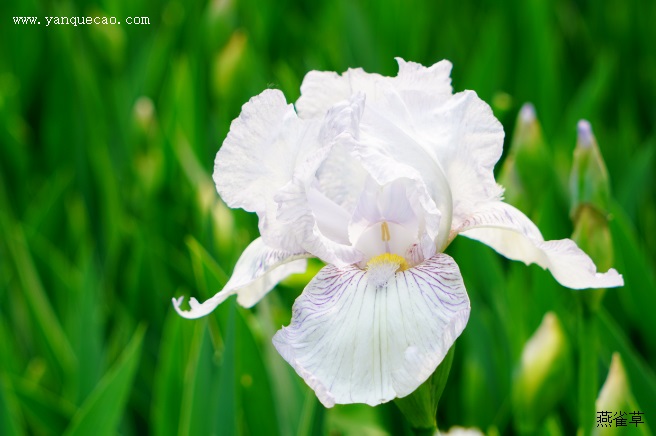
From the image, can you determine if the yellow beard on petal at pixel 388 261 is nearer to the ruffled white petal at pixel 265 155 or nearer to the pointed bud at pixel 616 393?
the ruffled white petal at pixel 265 155

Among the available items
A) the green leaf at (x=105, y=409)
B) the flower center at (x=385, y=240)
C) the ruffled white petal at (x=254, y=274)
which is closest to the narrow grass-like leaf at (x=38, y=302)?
the green leaf at (x=105, y=409)

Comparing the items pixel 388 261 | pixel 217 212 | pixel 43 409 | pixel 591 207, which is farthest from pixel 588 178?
pixel 43 409

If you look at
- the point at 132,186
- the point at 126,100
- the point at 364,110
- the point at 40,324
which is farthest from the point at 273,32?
the point at 364,110

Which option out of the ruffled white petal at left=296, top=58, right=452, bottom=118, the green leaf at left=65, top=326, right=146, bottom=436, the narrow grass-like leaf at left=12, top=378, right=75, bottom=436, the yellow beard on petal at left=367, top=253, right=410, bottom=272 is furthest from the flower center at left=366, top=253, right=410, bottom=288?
the narrow grass-like leaf at left=12, top=378, right=75, bottom=436

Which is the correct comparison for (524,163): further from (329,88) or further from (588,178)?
(329,88)

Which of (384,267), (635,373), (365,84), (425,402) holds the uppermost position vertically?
(365,84)

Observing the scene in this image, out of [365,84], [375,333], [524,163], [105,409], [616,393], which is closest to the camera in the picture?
[375,333]

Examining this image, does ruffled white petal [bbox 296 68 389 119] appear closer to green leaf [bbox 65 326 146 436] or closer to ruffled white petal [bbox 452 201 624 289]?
ruffled white petal [bbox 452 201 624 289]

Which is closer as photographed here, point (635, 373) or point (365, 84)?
point (365, 84)
